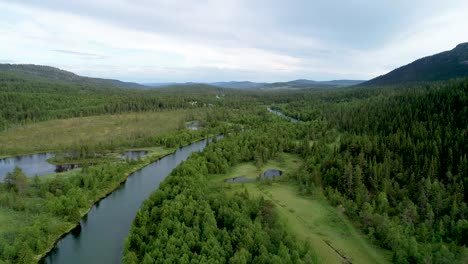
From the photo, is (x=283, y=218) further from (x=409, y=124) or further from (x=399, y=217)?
(x=409, y=124)

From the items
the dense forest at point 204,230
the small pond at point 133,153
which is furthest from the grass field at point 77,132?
the dense forest at point 204,230

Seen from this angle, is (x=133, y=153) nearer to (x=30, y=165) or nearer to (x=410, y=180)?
(x=30, y=165)

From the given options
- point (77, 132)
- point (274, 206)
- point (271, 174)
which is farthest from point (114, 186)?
point (77, 132)

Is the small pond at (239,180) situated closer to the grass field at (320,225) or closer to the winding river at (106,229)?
the grass field at (320,225)

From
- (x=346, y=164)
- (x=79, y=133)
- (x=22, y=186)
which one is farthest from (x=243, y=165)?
(x=79, y=133)

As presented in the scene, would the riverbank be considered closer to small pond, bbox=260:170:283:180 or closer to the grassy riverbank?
the grassy riverbank
